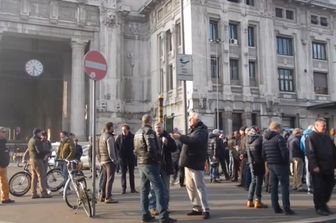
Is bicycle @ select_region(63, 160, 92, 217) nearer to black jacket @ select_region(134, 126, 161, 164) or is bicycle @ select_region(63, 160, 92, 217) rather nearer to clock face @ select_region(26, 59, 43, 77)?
black jacket @ select_region(134, 126, 161, 164)

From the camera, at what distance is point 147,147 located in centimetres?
835

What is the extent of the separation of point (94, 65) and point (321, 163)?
5.22m

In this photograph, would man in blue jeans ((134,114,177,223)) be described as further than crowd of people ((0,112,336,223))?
No

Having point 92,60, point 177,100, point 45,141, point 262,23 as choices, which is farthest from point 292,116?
point 92,60

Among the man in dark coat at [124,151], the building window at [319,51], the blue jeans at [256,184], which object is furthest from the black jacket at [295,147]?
the building window at [319,51]

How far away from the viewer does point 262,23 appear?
3844 cm

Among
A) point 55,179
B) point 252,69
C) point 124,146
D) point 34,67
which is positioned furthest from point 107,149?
point 34,67

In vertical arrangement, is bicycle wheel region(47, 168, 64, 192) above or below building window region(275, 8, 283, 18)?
below

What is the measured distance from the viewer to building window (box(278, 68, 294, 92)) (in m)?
40.2

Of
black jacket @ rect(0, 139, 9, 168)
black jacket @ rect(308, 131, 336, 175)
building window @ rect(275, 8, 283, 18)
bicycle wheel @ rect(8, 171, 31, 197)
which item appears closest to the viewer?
black jacket @ rect(308, 131, 336, 175)

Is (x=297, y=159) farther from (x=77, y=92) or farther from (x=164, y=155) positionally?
(x=77, y=92)

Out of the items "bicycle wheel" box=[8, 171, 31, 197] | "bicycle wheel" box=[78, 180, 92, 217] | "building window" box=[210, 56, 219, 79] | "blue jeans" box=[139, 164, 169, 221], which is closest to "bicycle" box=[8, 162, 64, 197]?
"bicycle wheel" box=[8, 171, 31, 197]

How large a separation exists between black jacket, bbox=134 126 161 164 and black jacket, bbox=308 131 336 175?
10.7 feet

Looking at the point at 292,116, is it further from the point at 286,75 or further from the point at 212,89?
the point at 212,89
